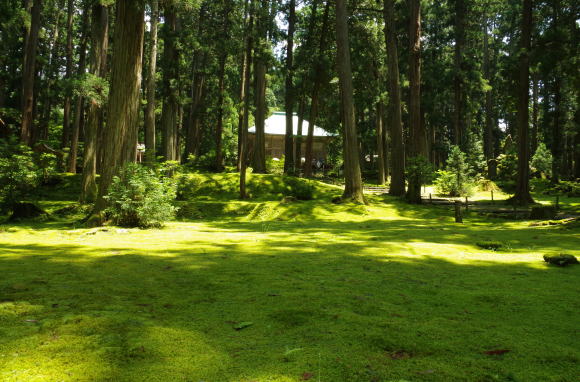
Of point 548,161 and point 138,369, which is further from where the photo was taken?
point 548,161

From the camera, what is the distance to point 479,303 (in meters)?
3.73

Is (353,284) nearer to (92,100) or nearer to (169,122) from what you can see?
(92,100)

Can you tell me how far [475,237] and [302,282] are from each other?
5607mm

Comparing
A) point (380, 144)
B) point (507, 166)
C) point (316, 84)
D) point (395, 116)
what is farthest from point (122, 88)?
point (507, 166)

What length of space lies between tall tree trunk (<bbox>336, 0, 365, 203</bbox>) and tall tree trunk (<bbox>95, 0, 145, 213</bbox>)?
9553mm

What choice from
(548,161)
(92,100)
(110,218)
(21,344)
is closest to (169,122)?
(92,100)

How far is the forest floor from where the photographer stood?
2.43 metres

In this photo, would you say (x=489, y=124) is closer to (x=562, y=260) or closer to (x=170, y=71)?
(x=170, y=71)

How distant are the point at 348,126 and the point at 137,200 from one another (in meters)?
10.3

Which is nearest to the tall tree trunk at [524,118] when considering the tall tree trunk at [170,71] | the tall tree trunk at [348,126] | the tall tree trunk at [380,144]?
the tall tree trunk at [348,126]

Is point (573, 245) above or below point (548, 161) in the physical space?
below

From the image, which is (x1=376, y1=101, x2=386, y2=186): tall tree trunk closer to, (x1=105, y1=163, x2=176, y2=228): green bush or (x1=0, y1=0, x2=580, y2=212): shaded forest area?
(x1=0, y1=0, x2=580, y2=212): shaded forest area

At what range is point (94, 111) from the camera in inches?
666

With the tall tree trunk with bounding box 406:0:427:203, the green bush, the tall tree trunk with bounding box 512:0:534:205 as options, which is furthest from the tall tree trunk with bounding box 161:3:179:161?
the tall tree trunk with bounding box 512:0:534:205
